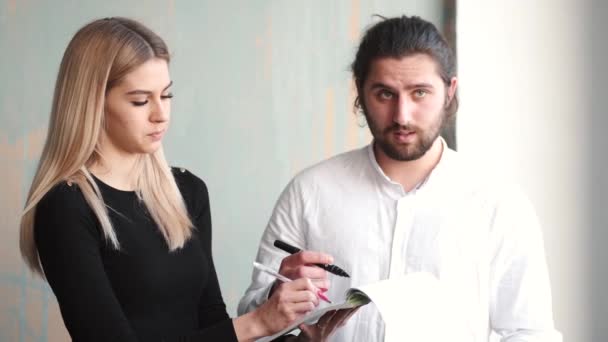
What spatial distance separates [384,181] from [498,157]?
1083 millimetres

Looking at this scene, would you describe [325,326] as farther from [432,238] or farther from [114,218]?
[114,218]

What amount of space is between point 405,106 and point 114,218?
26.4 inches

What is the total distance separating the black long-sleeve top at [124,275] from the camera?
1.53 m

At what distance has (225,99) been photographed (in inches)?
107

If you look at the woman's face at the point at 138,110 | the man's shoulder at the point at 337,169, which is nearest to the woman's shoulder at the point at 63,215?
the woman's face at the point at 138,110

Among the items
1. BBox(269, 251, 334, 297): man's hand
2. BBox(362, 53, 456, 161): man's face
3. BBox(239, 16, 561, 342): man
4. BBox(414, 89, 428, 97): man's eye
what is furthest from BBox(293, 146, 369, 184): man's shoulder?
BBox(269, 251, 334, 297): man's hand

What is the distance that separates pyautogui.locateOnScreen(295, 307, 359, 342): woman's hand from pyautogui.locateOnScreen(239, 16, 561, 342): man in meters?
0.12

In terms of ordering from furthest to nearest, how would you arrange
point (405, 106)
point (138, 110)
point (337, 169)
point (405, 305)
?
point (337, 169) → point (405, 106) → point (138, 110) → point (405, 305)

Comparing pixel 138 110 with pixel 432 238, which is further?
pixel 432 238

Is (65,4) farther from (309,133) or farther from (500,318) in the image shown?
(500,318)

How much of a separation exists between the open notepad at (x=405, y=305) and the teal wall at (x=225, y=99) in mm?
1119

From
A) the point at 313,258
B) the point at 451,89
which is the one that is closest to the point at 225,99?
the point at 451,89

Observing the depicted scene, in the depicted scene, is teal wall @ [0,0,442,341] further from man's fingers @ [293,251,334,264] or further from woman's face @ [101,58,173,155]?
man's fingers @ [293,251,334,264]

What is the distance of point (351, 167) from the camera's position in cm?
202
